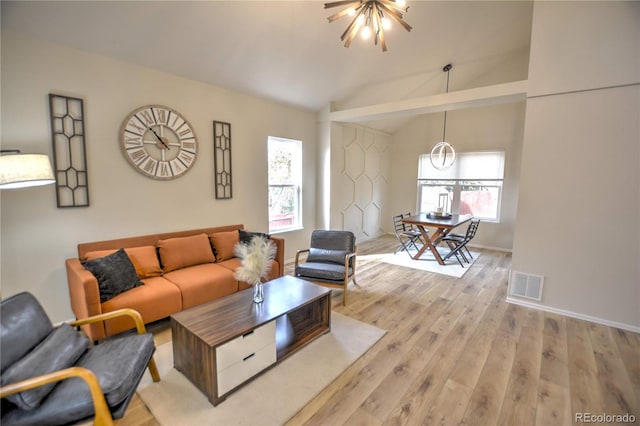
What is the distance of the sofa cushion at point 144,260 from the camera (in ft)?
9.40

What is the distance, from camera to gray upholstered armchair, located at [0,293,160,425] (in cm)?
127

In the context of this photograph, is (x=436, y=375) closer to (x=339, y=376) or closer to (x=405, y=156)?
(x=339, y=376)

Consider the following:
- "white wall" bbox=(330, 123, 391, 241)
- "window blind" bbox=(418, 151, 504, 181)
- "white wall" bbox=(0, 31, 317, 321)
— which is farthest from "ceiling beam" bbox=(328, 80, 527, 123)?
"window blind" bbox=(418, 151, 504, 181)

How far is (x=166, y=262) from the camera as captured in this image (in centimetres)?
309

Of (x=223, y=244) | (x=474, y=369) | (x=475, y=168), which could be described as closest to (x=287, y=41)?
(x=223, y=244)

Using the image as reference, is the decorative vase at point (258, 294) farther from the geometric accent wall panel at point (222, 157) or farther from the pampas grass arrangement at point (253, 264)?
the geometric accent wall panel at point (222, 157)

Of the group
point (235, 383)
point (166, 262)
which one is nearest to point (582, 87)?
point (235, 383)

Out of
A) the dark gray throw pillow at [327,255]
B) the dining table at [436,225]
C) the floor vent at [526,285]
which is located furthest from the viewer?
the dining table at [436,225]

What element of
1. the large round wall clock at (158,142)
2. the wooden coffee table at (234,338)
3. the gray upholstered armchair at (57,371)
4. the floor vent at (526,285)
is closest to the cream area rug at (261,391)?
the wooden coffee table at (234,338)

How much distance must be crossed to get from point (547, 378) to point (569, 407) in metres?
0.27

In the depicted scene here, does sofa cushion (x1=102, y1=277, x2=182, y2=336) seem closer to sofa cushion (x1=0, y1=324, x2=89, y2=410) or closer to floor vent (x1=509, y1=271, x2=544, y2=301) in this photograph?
Answer: sofa cushion (x1=0, y1=324, x2=89, y2=410)

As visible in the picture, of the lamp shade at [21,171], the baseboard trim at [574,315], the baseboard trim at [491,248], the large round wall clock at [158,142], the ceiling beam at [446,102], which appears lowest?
the baseboard trim at [574,315]

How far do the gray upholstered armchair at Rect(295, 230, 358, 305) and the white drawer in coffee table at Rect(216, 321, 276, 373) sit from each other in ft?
4.12

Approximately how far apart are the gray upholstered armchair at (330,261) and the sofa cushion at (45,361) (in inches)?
83.8
